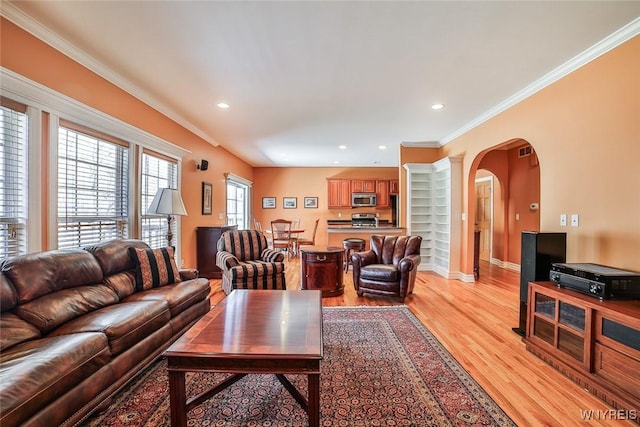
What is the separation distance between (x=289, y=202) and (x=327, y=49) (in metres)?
6.41

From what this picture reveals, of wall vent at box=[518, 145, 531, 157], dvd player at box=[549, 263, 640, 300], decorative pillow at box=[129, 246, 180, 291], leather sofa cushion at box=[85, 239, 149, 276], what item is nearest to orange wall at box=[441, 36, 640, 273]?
dvd player at box=[549, 263, 640, 300]

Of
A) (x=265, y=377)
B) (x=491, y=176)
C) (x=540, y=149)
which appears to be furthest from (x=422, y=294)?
(x=491, y=176)

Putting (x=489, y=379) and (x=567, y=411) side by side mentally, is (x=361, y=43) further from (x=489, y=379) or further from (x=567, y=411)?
(x=567, y=411)

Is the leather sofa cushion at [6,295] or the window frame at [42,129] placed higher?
the window frame at [42,129]

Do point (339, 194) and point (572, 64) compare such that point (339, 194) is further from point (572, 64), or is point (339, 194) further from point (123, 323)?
point (123, 323)

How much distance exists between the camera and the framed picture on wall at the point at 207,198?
5.15 metres

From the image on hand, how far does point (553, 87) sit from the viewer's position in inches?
114

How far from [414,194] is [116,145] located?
195 inches

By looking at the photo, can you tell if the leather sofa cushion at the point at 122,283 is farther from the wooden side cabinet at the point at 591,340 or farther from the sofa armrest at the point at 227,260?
the wooden side cabinet at the point at 591,340

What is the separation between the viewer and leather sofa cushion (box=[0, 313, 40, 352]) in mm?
1526

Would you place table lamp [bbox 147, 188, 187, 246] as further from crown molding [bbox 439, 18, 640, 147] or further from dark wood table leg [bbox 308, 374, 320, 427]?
crown molding [bbox 439, 18, 640, 147]

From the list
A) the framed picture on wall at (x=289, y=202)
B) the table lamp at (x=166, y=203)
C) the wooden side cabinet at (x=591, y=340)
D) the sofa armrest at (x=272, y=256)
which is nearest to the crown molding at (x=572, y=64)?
the wooden side cabinet at (x=591, y=340)

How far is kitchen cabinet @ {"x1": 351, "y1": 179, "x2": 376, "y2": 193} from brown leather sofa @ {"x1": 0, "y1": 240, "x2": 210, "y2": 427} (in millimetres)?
6449

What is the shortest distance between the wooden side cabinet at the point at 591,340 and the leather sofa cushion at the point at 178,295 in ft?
9.98
